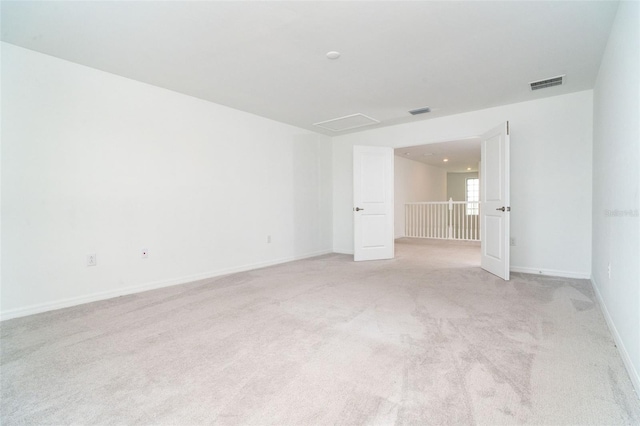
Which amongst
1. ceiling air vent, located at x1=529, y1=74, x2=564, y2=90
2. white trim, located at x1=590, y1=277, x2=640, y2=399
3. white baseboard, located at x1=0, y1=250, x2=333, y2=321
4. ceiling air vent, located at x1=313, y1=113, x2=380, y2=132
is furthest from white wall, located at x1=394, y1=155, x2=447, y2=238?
white trim, located at x1=590, y1=277, x2=640, y2=399

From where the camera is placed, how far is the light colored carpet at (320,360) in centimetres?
140

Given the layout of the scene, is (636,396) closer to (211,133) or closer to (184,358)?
(184,358)

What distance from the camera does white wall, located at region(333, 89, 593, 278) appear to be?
3805 mm

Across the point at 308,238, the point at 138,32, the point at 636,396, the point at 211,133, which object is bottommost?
the point at 636,396

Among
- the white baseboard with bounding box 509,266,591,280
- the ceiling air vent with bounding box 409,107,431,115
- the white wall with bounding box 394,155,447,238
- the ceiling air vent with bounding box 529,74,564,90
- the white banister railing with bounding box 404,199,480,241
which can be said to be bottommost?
the white baseboard with bounding box 509,266,591,280

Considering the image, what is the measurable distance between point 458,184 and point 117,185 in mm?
13235

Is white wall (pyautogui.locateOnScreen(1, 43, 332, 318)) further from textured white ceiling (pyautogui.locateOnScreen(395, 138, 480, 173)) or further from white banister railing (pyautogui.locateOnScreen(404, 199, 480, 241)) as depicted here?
white banister railing (pyautogui.locateOnScreen(404, 199, 480, 241))

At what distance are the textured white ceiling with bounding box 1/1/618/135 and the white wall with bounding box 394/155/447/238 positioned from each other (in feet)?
15.2

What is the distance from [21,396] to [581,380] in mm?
2885

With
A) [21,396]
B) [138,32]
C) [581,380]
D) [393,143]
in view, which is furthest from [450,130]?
[21,396]

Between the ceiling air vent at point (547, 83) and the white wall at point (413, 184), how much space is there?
4.62m

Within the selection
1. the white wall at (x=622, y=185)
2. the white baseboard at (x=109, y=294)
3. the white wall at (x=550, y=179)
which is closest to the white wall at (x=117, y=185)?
the white baseboard at (x=109, y=294)

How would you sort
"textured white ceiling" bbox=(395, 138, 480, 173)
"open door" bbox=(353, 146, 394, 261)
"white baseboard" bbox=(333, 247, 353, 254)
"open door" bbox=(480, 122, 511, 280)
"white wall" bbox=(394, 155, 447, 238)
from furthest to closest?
"white wall" bbox=(394, 155, 447, 238) → "textured white ceiling" bbox=(395, 138, 480, 173) → "white baseboard" bbox=(333, 247, 353, 254) → "open door" bbox=(353, 146, 394, 261) → "open door" bbox=(480, 122, 511, 280)

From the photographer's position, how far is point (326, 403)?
1.46 meters
